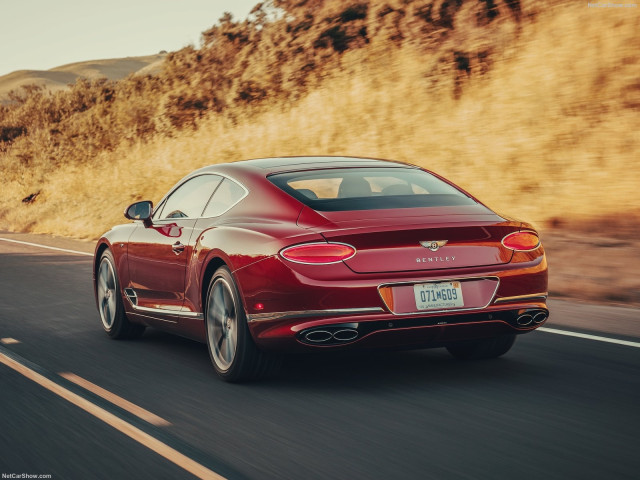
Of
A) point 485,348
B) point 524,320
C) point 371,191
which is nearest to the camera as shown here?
point 524,320

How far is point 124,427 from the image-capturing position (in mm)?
5578

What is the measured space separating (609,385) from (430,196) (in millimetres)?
1658

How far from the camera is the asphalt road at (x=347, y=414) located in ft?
15.4

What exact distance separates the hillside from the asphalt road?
7.16 metres

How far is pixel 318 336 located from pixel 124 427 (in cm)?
125

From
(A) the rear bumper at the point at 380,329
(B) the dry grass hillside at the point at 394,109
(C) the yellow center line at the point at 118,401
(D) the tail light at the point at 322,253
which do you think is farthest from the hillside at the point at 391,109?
(C) the yellow center line at the point at 118,401

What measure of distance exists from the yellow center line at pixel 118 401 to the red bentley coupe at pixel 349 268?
76 centimetres

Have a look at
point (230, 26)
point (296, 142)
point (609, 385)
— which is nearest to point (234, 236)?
point (609, 385)

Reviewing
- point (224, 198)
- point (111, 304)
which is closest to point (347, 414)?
point (224, 198)

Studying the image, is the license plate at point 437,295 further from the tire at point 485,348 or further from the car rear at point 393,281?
the tire at point 485,348

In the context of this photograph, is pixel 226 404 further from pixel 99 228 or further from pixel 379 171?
pixel 99 228

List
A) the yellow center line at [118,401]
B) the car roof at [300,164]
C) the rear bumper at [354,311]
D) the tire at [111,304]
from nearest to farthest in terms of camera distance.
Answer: the yellow center line at [118,401]
the rear bumper at [354,311]
the car roof at [300,164]
the tire at [111,304]

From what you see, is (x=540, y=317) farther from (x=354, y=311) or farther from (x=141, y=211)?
(x=141, y=211)

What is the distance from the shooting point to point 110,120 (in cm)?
3597
